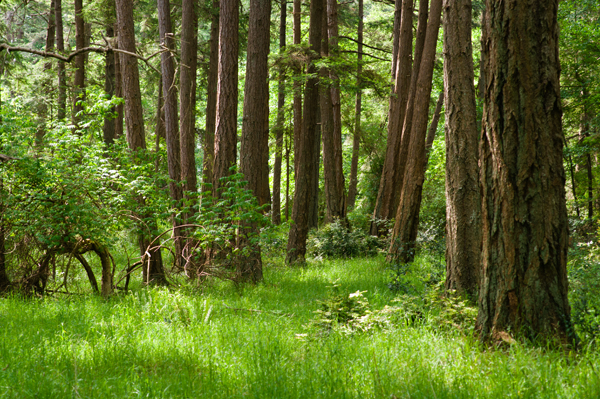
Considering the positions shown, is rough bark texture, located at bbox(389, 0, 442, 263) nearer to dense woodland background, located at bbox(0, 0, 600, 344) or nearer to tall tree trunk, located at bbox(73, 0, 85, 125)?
dense woodland background, located at bbox(0, 0, 600, 344)

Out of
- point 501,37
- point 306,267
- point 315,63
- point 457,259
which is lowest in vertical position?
point 306,267

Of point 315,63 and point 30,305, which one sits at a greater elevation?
point 315,63

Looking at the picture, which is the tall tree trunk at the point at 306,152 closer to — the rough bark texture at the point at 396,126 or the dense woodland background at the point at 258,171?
the dense woodland background at the point at 258,171

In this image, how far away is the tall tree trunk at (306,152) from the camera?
11719 mm

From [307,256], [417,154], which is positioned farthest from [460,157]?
[307,256]

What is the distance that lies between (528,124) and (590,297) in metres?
2.47

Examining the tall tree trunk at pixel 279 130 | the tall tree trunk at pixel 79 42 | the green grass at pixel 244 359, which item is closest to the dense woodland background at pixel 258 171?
the tall tree trunk at pixel 79 42

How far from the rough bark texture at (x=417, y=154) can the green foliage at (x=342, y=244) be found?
9.14 ft

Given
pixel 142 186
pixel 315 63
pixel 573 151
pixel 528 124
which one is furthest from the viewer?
pixel 573 151

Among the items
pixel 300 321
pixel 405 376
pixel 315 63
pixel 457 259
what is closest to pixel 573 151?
pixel 315 63

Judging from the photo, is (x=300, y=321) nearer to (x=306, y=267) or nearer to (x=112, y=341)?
(x=112, y=341)

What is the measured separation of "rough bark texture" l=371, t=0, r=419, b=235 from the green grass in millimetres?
8831

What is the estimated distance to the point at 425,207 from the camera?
20094 mm

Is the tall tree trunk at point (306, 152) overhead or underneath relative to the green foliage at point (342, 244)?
overhead
